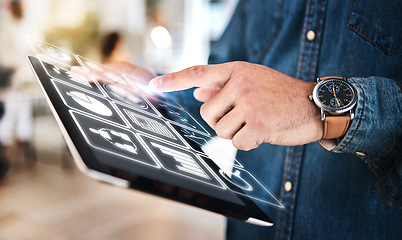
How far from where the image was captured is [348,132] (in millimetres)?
478

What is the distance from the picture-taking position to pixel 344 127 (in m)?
0.48

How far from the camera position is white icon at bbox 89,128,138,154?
1.18 ft

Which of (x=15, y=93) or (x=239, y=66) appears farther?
(x=15, y=93)

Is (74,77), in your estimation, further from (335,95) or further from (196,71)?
(335,95)

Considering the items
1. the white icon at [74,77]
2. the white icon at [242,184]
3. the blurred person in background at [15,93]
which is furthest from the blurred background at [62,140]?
the white icon at [242,184]

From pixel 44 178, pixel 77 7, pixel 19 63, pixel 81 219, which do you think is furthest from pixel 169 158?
pixel 77 7

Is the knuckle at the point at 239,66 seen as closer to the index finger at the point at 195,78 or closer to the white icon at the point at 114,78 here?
the index finger at the point at 195,78

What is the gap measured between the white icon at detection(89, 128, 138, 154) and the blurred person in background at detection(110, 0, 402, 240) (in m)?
0.12

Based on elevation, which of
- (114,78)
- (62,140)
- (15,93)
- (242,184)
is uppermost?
(114,78)

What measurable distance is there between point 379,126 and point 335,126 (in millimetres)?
79

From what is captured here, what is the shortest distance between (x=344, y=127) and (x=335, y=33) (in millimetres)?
319

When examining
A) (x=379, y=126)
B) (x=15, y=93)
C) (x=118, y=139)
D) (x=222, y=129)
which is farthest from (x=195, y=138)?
(x=15, y=93)

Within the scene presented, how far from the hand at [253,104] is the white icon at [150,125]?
52mm

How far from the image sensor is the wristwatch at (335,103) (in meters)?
0.46
